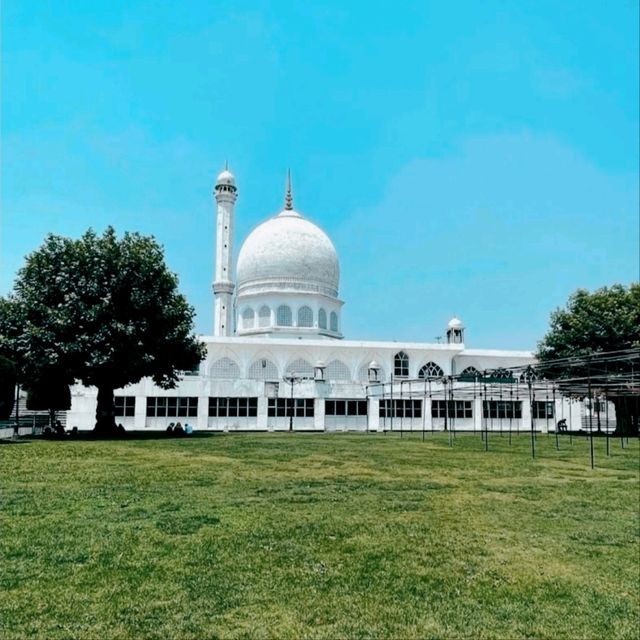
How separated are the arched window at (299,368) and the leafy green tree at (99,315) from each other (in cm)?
1963

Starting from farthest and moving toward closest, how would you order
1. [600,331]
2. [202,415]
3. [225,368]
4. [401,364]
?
1. [401,364]
2. [225,368]
3. [202,415]
4. [600,331]

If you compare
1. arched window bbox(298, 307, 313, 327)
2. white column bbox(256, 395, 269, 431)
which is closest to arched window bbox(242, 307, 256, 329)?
Result: arched window bbox(298, 307, 313, 327)

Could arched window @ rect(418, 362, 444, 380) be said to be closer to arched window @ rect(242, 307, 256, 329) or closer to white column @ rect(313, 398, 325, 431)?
white column @ rect(313, 398, 325, 431)

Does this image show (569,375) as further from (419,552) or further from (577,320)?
(419,552)

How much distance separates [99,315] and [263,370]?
76.4ft

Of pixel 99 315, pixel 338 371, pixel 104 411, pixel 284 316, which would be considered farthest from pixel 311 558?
pixel 284 316

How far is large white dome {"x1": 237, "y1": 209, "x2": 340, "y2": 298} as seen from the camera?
55594 millimetres

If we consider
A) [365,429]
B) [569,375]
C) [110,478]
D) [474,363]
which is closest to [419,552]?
[110,478]

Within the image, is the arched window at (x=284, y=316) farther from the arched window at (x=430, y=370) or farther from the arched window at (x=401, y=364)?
the arched window at (x=430, y=370)

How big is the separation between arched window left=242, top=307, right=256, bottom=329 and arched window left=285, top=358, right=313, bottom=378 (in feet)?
27.0

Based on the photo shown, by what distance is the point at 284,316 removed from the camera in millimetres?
54812

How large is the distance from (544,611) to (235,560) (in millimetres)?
3239

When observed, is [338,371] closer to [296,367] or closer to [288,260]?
[296,367]

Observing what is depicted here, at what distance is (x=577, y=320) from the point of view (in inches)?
1517
